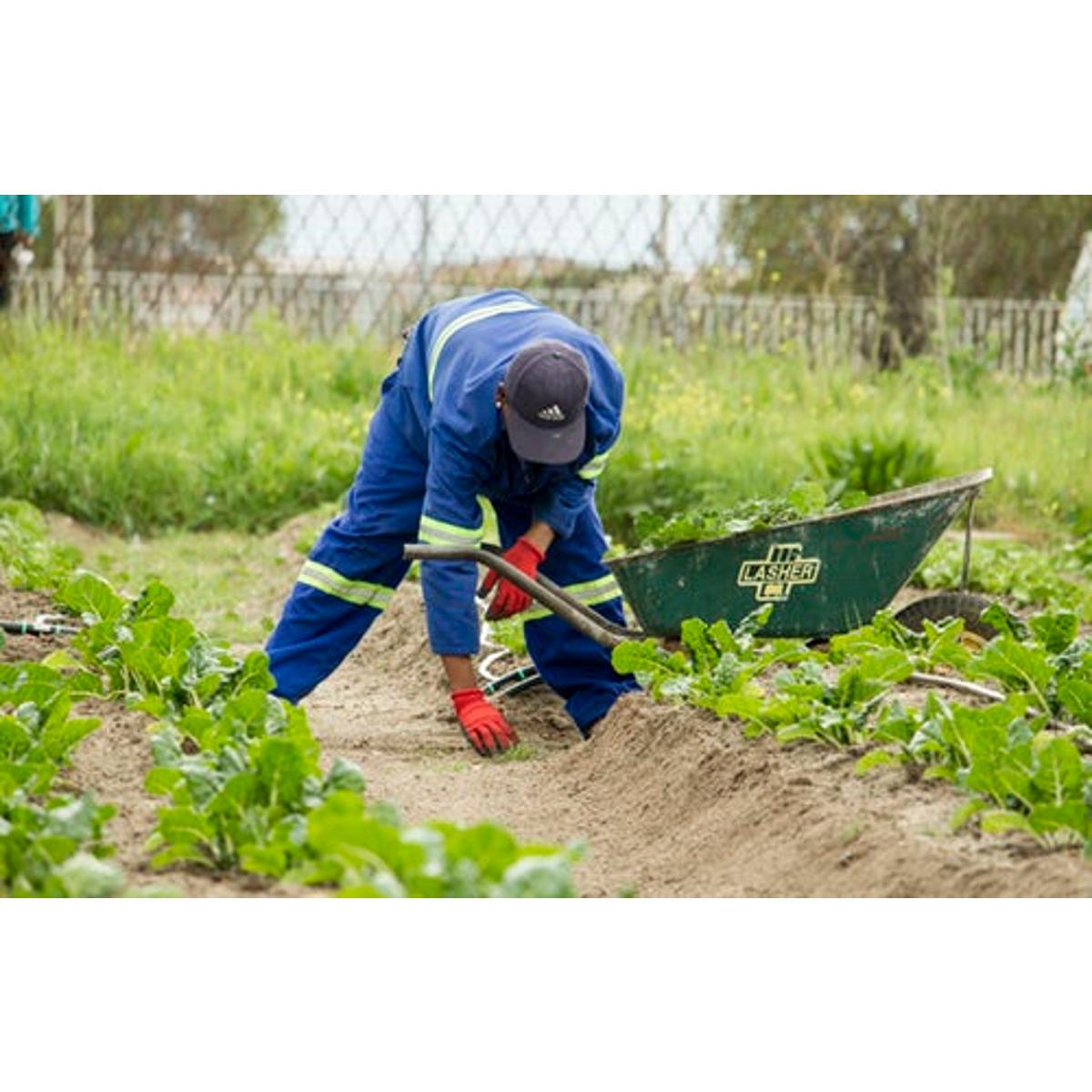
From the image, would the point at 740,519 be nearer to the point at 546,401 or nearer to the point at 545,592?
the point at 545,592

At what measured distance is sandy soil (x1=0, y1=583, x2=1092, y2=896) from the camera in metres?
3.39

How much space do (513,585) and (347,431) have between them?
518 cm

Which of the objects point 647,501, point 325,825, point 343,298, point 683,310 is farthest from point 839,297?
point 325,825

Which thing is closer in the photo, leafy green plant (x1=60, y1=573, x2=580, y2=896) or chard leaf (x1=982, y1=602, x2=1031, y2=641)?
leafy green plant (x1=60, y1=573, x2=580, y2=896)

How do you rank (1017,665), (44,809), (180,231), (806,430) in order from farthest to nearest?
(180,231) < (806,430) < (1017,665) < (44,809)

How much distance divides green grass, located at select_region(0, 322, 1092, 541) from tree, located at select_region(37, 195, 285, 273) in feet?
4.32

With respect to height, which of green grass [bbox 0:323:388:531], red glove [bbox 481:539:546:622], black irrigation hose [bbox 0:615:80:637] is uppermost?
red glove [bbox 481:539:546:622]

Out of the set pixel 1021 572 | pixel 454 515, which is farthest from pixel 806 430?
pixel 454 515

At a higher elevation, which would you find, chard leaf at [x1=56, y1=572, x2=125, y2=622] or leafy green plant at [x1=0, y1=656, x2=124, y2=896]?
leafy green plant at [x1=0, y1=656, x2=124, y2=896]

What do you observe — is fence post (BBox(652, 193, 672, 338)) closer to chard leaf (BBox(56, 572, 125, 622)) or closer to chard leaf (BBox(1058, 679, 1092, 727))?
chard leaf (BBox(56, 572, 125, 622))

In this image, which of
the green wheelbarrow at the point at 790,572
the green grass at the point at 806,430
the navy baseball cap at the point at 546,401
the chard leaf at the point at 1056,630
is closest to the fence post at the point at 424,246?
the green grass at the point at 806,430

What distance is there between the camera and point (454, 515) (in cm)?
487

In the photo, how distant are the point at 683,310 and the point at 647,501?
3.21 metres

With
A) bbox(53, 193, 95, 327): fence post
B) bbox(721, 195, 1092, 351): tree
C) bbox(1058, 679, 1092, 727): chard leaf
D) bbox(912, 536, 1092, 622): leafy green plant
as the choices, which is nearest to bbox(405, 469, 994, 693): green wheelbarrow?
bbox(1058, 679, 1092, 727): chard leaf
